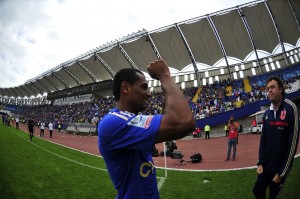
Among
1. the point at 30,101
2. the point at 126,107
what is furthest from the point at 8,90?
the point at 126,107

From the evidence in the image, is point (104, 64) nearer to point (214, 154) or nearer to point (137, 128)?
point (214, 154)

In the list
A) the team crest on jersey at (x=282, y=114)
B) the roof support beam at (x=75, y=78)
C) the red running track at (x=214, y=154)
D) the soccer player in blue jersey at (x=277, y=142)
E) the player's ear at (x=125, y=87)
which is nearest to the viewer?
the player's ear at (x=125, y=87)

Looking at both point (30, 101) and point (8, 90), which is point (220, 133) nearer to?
point (30, 101)

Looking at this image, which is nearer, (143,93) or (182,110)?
(182,110)

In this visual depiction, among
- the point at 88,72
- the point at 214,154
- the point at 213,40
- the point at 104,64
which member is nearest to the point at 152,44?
the point at 213,40

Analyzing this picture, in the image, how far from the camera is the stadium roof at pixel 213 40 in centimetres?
3158

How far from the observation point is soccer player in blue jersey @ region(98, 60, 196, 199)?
150 centimetres

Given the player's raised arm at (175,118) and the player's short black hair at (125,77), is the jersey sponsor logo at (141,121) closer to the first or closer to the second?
the player's raised arm at (175,118)

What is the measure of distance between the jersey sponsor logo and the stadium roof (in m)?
32.9

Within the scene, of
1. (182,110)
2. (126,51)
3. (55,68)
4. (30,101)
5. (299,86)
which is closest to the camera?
(182,110)

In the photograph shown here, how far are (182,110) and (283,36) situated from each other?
128ft

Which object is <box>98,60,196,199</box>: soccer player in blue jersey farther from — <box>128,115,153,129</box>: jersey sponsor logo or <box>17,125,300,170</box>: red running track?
<box>17,125,300,170</box>: red running track

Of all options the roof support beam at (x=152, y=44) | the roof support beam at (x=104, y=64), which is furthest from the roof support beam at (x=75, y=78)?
the roof support beam at (x=152, y=44)

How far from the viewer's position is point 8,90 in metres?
88.6
